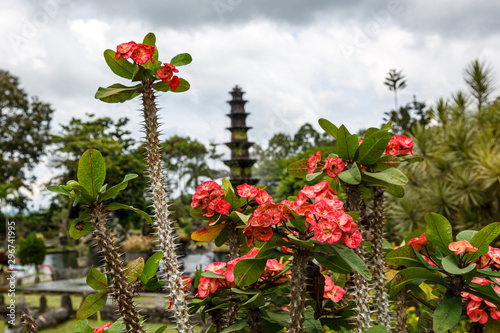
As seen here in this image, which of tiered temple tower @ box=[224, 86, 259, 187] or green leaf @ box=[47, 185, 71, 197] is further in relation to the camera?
tiered temple tower @ box=[224, 86, 259, 187]

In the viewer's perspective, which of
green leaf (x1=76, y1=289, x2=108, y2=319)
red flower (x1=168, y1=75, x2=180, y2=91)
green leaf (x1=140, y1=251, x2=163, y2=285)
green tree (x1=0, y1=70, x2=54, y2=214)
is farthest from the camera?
green tree (x1=0, y1=70, x2=54, y2=214)

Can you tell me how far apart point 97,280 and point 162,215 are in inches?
14.8

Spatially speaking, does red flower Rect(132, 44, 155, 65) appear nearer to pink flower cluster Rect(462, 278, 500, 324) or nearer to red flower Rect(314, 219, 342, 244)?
red flower Rect(314, 219, 342, 244)

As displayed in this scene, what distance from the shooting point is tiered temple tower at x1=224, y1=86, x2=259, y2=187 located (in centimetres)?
1889

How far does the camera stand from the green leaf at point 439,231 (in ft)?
5.06

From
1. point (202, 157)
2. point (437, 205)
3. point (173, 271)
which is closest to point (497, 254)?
point (173, 271)

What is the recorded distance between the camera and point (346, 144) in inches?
66.6

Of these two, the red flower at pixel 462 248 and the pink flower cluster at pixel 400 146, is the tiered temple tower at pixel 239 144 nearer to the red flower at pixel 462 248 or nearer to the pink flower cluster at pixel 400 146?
the pink flower cluster at pixel 400 146

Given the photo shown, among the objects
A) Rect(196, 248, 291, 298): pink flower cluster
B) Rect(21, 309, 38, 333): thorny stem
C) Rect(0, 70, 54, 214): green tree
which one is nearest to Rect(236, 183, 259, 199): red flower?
Rect(196, 248, 291, 298): pink flower cluster

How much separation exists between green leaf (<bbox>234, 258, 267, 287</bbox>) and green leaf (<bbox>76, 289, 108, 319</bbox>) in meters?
0.60

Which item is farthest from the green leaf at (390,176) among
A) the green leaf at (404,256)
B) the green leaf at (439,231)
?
the green leaf at (404,256)

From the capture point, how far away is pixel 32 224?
3191 centimetres

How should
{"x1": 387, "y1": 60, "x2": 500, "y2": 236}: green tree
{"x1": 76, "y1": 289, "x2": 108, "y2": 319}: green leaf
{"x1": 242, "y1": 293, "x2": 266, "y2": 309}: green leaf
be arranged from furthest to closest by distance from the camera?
{"x1": 387, "y1": 60, "x2": 500, "y2": 236}: green tree, {"x1": 76, "y1": 289, "x2": 108, "y2": 319}: green leaf, {"x1": 242, "y1": 293, "x2": 266, "y2": 309}: green leaf

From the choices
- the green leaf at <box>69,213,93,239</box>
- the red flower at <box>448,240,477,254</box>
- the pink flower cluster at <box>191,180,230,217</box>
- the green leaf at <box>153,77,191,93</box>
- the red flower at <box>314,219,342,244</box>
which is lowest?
the red flower at <box>448,240,477,254</box>
